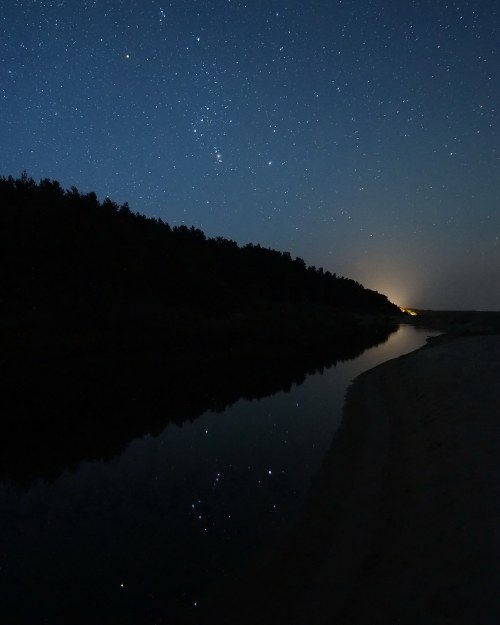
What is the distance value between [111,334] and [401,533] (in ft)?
104

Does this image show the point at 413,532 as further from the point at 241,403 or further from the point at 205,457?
the point at 241,403

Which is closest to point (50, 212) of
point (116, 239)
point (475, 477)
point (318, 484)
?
point (116, 239)

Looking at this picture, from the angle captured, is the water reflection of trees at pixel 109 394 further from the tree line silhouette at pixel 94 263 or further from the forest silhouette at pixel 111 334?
the tree line silhouette at pixel 94 263

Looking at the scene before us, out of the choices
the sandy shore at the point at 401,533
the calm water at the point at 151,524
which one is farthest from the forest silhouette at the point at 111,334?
the sandy shore at the point at 401,533

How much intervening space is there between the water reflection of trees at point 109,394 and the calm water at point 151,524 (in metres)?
1.32

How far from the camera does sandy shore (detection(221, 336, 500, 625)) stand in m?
5.14

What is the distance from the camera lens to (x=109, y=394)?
18703 mm

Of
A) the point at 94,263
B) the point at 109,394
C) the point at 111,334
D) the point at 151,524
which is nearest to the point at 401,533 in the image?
the point at 151,524

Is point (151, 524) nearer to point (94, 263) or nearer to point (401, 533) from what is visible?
point (401, 533)

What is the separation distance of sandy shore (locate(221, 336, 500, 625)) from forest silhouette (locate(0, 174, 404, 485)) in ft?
22.5

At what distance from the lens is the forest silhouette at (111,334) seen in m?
14.8

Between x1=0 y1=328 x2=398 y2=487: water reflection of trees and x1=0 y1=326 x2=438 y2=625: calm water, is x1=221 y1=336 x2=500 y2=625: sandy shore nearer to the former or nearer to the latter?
x1=0 y1=326 x2=438 y2=625: calm water

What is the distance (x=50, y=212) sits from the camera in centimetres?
3988

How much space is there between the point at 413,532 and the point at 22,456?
33.2 ft
